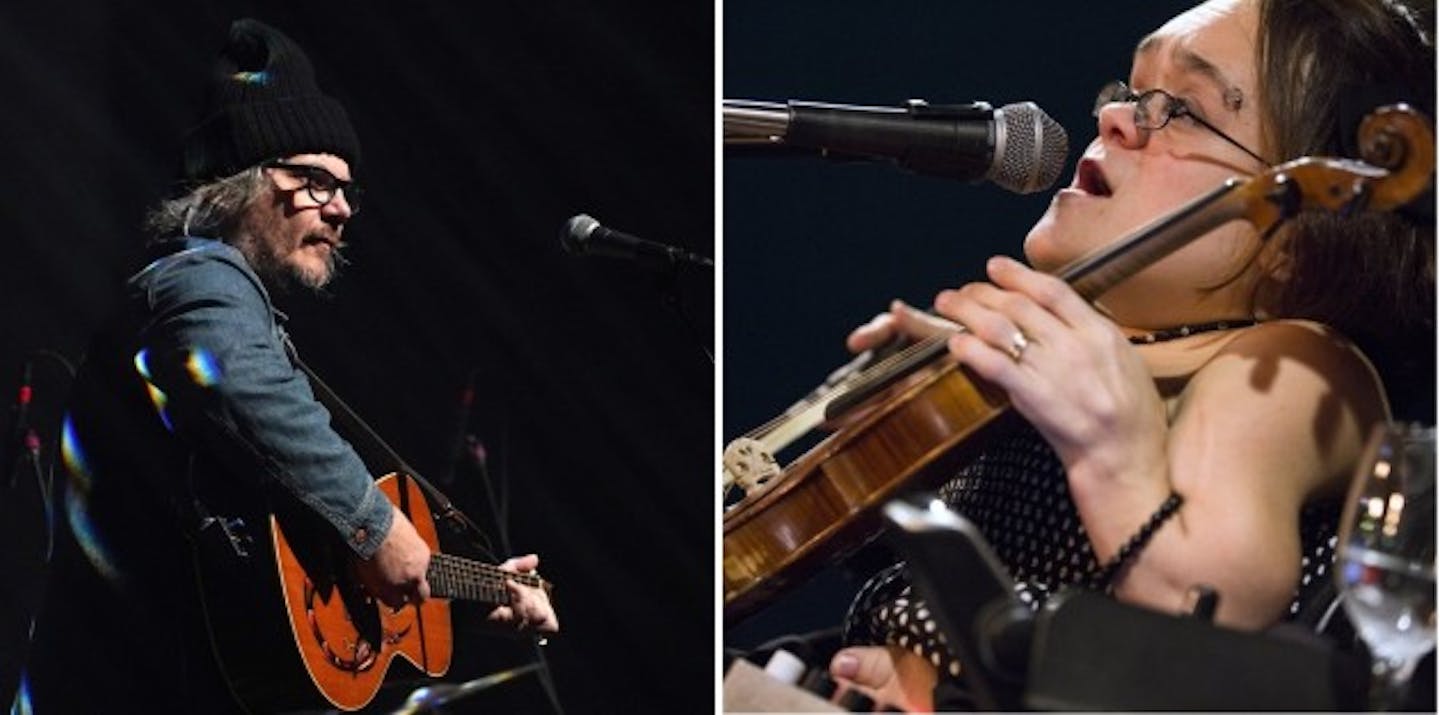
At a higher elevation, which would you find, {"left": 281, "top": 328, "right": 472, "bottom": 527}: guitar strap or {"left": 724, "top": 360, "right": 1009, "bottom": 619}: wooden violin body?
{"left": 724, "top": 360, "right": 1009, "bottom": 619}: wooden violin body

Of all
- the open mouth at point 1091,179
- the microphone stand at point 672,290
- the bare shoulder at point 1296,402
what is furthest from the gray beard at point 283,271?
the bare shoulder at point 1296,402

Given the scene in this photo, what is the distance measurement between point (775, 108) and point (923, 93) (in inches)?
9.5

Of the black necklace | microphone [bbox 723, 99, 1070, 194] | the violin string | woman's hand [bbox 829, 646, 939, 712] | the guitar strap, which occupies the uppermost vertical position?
microphone [bbox 723, 99, 1070, 194]

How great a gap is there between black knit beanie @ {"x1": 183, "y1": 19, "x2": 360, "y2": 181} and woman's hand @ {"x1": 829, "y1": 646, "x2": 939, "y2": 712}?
4.46 feet

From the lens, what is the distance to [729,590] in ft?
7.69

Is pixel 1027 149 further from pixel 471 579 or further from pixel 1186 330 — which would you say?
pixel 471 579

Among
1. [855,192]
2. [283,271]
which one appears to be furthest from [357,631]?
[855,192]

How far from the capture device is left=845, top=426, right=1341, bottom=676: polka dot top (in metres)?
2.08

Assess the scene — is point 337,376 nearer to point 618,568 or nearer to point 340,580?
point 340,580

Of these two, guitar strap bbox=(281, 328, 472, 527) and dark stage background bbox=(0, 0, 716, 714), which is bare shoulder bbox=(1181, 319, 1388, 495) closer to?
dark stage background bbox=(0, 0, 716, 714)

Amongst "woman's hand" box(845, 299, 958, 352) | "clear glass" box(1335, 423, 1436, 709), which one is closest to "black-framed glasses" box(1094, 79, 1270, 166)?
"woman's hand" box(845, 299, 958, 352)

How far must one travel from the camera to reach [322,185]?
3.17 metres

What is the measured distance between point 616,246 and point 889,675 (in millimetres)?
767

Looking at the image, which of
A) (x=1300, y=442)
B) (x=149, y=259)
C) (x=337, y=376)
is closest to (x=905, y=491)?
(x=1300, y=442)
